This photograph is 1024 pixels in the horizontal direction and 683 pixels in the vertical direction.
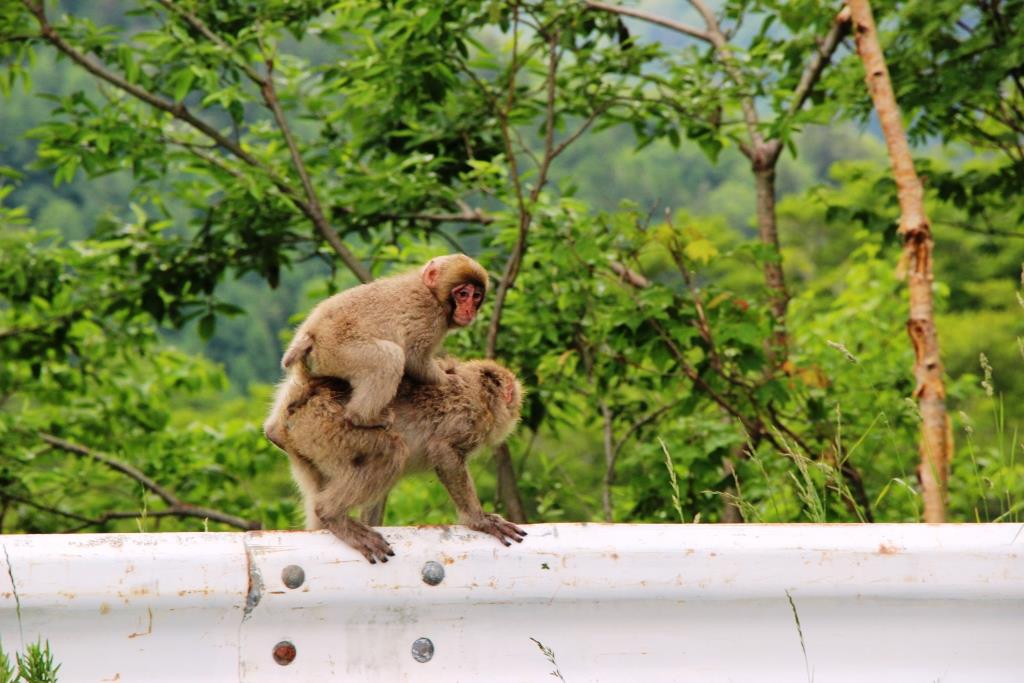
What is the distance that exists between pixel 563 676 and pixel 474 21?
419 cm

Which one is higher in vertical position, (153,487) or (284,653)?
(153,487)

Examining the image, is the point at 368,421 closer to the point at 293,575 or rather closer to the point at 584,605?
the point at 293,575

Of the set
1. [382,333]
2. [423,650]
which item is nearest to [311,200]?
[382,333]

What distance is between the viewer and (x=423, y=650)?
2.37 metres

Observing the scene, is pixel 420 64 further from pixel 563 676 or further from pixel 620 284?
pixel 563 676

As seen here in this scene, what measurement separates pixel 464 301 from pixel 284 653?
173 cm

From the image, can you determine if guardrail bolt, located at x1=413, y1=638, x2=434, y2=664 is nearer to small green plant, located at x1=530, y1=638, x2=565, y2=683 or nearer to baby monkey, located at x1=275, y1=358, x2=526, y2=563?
small green plant, located at x1=530, y1=638, x2=565, y2=683

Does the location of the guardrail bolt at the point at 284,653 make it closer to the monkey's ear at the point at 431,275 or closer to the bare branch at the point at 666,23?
the monkey's ear at the point at 431,275

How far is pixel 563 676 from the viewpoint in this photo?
237 cm

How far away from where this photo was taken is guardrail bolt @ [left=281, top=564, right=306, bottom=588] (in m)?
2.38

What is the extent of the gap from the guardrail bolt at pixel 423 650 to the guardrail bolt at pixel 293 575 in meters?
0.25

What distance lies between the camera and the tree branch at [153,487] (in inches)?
251

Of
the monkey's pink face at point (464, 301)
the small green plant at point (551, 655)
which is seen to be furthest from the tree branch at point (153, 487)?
the small green plant at point (551, 655)

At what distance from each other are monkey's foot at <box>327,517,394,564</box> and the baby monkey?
0.22 metres
